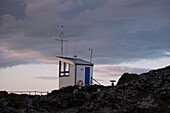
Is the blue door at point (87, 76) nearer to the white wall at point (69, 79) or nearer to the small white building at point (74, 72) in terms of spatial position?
the small white building at point (74, 72)

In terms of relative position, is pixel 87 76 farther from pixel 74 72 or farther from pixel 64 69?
pixel 64 69

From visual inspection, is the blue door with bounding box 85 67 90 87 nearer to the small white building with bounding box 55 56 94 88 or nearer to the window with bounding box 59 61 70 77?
the small white building with bounding box 55 56 94 88

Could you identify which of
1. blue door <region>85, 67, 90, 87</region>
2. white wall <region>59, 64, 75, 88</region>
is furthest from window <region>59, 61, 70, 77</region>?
blue door <region>85, 67, 90, 87</region>

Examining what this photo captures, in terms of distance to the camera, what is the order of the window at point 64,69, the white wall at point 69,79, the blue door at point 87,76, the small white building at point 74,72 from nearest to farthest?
the small white building at point 74,72 < the white wall at point 69,79 < the blue door at point 87,76 < the window at point 64,69

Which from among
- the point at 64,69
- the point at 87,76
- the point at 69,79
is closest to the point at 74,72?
the point at 69,79

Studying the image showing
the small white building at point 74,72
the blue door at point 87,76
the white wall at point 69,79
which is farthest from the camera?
the blue door at point 87,76

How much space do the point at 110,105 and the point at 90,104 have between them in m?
0.90

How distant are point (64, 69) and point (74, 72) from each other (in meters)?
2.48

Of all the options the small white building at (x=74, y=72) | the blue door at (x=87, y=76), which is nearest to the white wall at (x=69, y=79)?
the small white building at (x=74, y=72)

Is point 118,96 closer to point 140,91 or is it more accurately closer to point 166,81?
point 140,91

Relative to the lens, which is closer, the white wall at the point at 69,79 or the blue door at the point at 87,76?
the white wall at the point at 69,79

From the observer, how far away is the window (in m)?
25.6

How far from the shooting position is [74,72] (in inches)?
950

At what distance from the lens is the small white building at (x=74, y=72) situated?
2420 centimetres
